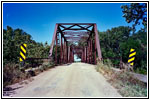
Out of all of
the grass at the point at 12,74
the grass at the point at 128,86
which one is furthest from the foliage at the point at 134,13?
the grass at the point at 12,74

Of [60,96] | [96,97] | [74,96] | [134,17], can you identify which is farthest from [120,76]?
[134,17]

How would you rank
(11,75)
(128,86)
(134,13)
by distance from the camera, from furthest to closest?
(134,13), (11,75), (128,86)

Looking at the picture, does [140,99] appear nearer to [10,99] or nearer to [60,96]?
[60,96]

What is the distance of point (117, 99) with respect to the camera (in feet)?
7.68

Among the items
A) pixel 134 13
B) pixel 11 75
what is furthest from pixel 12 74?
pixel 134 13

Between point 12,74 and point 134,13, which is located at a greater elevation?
point 134,13

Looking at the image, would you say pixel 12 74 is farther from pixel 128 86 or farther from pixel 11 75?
pixel 128 86

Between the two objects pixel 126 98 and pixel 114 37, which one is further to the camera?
pixel 114 37

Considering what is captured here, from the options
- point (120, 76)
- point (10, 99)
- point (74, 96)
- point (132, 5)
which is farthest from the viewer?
point (132, 5)

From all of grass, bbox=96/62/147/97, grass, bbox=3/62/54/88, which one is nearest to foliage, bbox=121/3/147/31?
grass, bbox=96/62/147/97

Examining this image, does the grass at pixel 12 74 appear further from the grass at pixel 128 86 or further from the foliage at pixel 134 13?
the foliage at pixel 134 13

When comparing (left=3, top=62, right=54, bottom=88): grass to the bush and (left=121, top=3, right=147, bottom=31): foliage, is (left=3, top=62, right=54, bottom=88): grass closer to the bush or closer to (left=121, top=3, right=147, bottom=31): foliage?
the bush

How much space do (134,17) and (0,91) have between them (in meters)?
6.97

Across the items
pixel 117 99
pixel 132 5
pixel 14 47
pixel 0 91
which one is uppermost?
pixel 132 5
